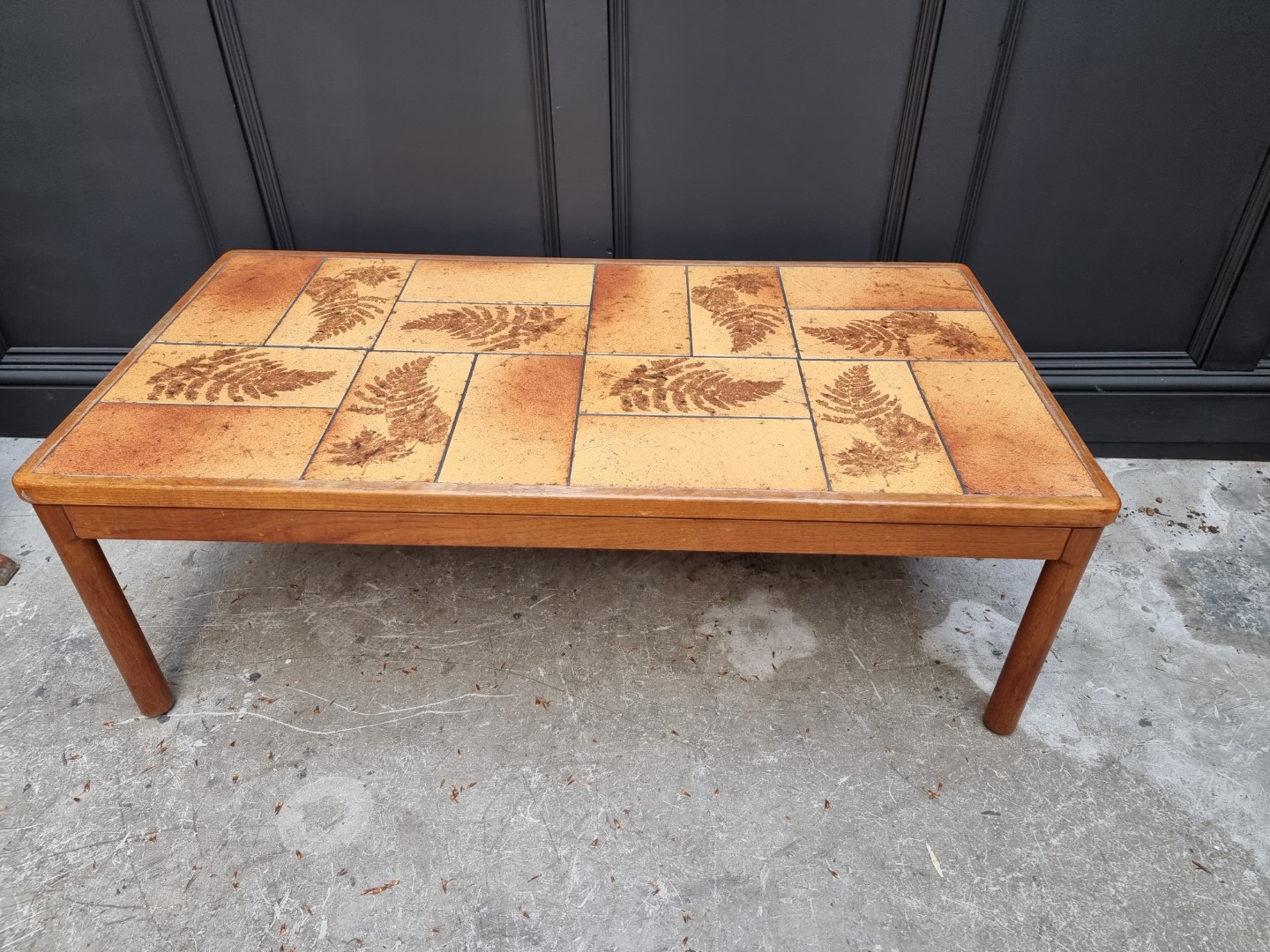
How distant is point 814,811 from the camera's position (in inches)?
60.7

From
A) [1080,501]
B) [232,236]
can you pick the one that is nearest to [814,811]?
[1080,501]

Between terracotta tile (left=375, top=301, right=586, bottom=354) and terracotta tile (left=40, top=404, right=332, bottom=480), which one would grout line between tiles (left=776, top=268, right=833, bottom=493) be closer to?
terracotta tile (left=375, top=301, right=586, bottom=354)

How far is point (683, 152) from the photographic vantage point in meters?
2.10

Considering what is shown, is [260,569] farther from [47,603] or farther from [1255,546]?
[1255,546]

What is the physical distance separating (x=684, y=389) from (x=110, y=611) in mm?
1203

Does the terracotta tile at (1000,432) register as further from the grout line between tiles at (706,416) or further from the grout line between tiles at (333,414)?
the grout line between tiles at (333,414)

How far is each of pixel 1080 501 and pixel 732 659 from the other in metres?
0.79

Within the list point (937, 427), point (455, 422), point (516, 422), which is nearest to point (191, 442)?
point (455, 422)

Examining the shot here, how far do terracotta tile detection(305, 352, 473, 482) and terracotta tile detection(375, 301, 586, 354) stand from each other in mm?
63

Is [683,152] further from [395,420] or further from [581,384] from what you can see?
[395,420]

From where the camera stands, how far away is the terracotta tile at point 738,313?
5.82 ft

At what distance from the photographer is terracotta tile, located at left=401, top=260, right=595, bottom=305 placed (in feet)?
6.39

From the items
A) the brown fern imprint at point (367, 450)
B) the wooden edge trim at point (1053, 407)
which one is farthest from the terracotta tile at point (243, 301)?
the wooden edge trim at point (1053, 407)

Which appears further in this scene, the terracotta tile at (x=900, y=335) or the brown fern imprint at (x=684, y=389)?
the terracotta tile at (x=900, y=335)
